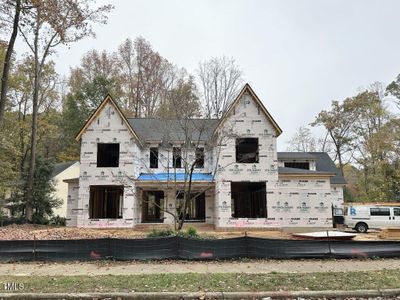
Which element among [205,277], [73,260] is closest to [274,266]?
[205,277]

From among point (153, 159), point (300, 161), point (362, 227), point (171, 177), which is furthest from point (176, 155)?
point (362, 227)

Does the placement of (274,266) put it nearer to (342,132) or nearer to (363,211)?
(363,211)

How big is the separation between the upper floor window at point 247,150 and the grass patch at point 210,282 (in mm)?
13970

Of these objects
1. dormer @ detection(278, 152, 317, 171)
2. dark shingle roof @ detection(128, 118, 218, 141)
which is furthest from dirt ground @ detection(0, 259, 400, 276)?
dormer @ detection(278, 152, 317, 171)

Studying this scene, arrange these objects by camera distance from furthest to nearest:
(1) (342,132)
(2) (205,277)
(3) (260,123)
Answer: (1) (342,132) < (3) (260,123) < (2) (205,277)

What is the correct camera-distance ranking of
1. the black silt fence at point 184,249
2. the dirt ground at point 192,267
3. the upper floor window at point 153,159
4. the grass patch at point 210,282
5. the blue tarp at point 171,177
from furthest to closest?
the upper floor window at point 153,159
the blue tarp at point 171,177
the black silt fence at point 184,249
the dirt ground at point 192,267
the grass patch at point 210,282

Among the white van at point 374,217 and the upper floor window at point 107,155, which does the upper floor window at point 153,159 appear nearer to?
the upper floor window at point 107,155

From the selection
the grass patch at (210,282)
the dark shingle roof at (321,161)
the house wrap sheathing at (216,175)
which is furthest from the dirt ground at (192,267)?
the dark shingle roof at (321,161)

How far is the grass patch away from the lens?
7.52 m

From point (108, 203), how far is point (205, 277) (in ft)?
65.8

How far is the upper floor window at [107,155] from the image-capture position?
24.0m

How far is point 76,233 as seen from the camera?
711 inches

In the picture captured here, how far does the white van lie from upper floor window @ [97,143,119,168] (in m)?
17.6

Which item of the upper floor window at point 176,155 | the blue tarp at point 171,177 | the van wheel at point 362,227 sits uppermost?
the upper floor window at point 176,155
